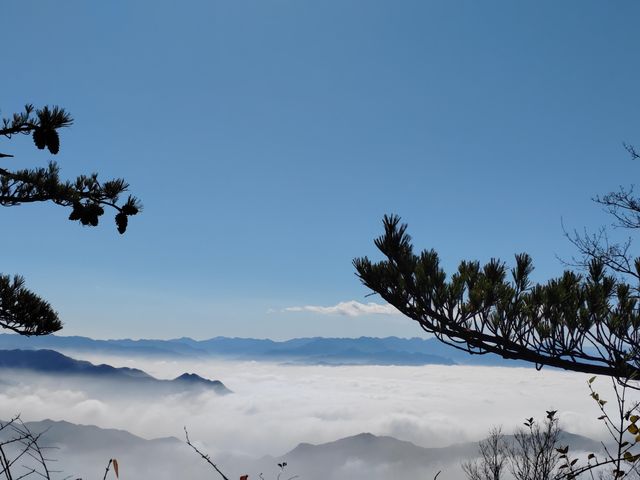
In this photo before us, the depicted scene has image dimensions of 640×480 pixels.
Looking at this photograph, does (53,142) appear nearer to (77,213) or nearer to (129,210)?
(77,213)

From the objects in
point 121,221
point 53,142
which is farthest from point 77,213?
point 53,142

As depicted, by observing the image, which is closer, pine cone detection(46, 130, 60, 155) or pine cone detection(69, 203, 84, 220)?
pine cone detection(46, 130, 60, 155)

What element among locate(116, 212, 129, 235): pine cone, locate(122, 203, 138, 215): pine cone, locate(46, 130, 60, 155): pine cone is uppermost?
locate(46, 130, 60, 155): pine cone

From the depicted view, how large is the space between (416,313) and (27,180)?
5.35 metres

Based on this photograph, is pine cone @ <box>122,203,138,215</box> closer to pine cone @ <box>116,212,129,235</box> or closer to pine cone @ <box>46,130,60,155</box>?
pine cone @ <box>116,212,129,235</box>

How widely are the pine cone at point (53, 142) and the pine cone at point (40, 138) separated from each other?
4 centimetres

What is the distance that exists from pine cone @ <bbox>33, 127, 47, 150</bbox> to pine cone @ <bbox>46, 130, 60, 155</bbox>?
0.04 metres

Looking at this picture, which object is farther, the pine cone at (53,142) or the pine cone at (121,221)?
the pine cone at (121,221)

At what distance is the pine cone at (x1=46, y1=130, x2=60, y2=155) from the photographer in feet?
16.4

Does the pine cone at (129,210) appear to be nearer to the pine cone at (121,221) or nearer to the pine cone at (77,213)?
the pine cone at (121,221)

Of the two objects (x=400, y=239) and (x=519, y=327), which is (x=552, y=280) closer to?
(x=519, y=327)

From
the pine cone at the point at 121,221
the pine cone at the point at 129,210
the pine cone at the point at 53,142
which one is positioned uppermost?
the pine cone at the point at 53,142

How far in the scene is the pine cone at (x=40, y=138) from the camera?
16.2 feet

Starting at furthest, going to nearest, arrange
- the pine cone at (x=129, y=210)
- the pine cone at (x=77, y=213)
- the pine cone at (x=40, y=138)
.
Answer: the pine cone at (x=129, y=210), the pine cone at (x=77, y=213), the pine cone at (x=40, y=138)
